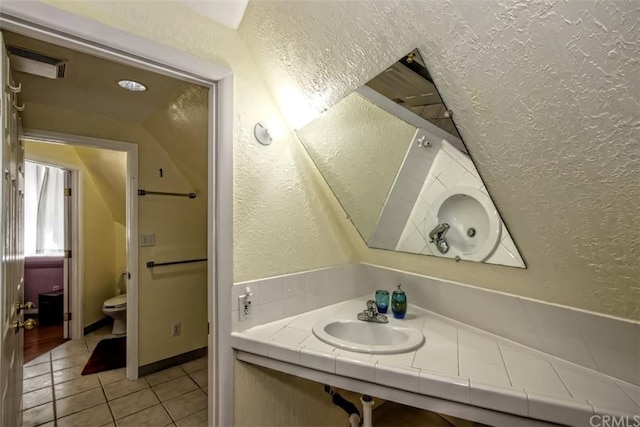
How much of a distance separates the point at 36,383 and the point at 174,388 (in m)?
1.10

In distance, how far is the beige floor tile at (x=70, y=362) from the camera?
258 centimetres

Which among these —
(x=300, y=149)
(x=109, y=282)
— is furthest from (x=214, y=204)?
(x=109, y=282)

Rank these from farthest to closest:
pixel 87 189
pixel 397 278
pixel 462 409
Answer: pixel 87 189 < pixel 397 278 < pixel 462 409

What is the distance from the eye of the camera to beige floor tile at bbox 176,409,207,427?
1.90 metres

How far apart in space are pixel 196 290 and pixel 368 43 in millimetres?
2622

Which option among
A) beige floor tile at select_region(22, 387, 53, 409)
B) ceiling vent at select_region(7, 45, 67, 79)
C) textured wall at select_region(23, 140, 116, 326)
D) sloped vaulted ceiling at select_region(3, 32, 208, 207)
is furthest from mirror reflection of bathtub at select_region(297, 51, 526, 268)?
textured wall at select_region(23, 140, 116, 326)

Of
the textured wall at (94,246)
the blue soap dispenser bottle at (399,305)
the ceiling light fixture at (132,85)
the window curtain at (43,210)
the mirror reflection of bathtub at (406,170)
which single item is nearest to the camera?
the mirror reflection of bathtub at (406,170)

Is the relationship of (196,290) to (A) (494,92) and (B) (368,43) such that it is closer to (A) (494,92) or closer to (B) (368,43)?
(B) (368,43)

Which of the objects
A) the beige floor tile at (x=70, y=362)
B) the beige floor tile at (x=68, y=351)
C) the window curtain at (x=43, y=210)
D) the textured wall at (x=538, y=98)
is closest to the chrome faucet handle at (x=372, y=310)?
the textured wall at (x=538, y=98)

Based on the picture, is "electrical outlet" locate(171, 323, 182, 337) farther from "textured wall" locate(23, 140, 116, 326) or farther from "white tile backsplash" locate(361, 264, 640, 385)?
"white tile backsplash" locate(361, 264, 640, 385)

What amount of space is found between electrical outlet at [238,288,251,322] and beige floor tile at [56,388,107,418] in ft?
5.53

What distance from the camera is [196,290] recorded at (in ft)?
9.18

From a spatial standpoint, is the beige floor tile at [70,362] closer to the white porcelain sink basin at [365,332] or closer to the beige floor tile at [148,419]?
the beige floor tile at [148,419]

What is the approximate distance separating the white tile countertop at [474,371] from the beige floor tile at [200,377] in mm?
1461
